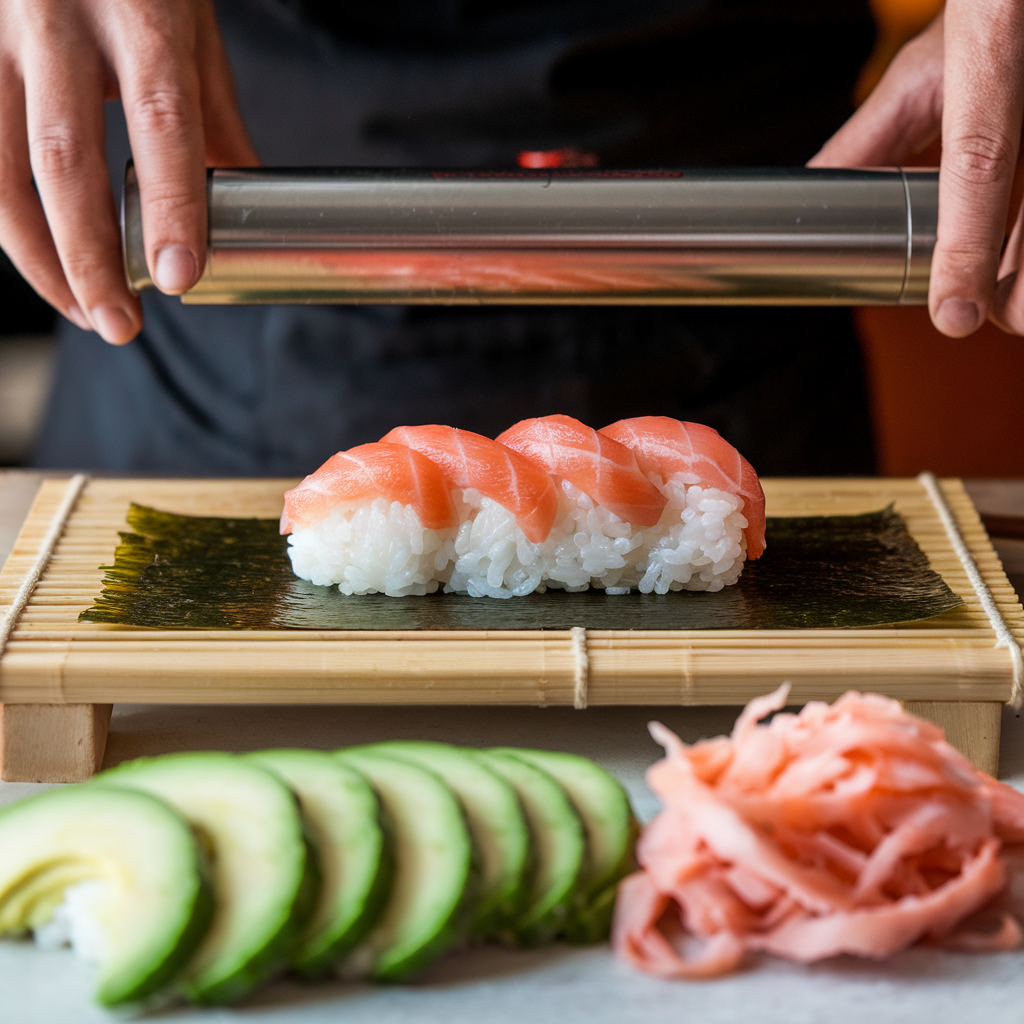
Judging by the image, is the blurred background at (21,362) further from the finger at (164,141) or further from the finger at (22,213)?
the finger at (164,141)

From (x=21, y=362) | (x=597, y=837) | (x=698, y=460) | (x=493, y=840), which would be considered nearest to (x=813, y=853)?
(x=597, y=837)

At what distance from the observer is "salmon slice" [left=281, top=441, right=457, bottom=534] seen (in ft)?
6.34

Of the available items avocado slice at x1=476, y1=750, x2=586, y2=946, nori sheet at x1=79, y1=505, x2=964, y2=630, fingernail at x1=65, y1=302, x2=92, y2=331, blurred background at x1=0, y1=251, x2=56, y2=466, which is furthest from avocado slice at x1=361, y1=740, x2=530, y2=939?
blurred background at x1=0, y1=251, x2=56, y2=466

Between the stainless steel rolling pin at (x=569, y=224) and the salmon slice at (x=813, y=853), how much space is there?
947 millimetres

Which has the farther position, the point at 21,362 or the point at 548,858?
the point at 21,362

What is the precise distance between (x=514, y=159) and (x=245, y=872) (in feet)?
6.22

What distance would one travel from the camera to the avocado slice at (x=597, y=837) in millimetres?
1338

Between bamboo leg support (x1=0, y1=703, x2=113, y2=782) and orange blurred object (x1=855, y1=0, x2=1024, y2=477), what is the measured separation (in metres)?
3.68

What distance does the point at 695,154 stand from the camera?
110 inches

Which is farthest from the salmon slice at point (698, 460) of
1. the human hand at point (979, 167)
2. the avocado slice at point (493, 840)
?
the avocado slice at point (493, 840)

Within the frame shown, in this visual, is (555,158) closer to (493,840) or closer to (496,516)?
(496,516)

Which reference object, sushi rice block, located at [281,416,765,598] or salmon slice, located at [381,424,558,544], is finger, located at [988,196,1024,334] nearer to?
sushi rice block, located at [281,416,765,598]

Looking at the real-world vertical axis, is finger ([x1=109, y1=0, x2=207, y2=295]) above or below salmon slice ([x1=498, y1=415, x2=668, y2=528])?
above

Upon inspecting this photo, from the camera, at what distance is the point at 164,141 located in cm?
199
